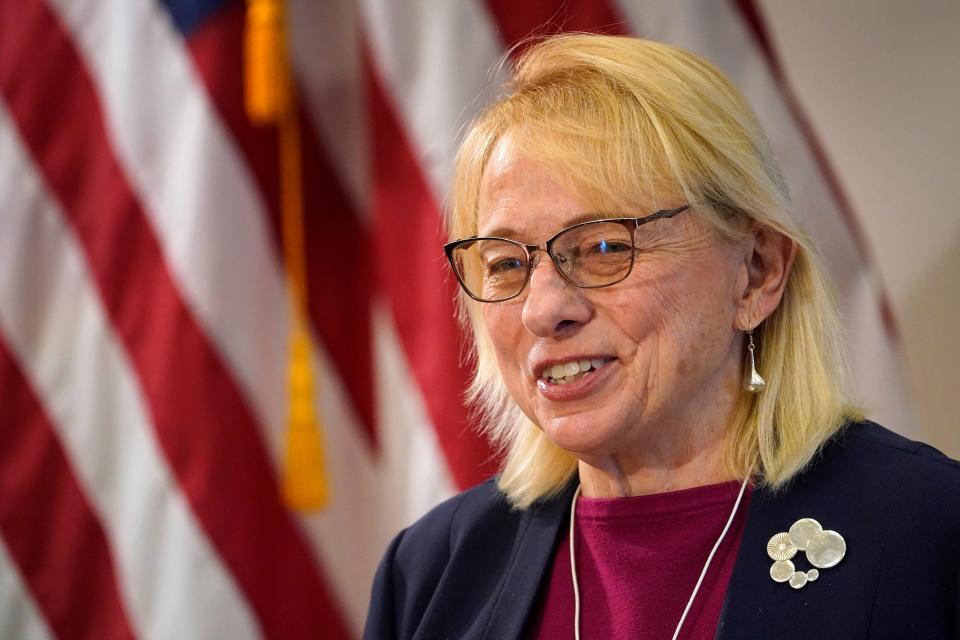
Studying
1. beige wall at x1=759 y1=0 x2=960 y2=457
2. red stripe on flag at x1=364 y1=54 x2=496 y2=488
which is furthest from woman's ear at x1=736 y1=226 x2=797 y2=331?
red stripe on flag at x1=364 y1=54 x2=496 y2=488

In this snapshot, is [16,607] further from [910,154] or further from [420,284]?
[910,154]

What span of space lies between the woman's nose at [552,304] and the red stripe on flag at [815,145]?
87cm

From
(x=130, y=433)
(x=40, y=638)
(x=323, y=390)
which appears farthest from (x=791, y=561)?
(x=40, y=638)

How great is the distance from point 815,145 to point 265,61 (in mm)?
1069

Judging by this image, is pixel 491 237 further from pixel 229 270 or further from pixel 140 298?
pixel 140 298

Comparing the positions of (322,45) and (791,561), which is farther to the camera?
(322,45)

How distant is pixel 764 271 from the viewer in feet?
4.27

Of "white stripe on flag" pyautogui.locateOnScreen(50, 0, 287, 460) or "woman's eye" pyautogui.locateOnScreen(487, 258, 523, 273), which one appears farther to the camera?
"white stripe on flag" pyautogui.locateOnScreen(50, 0, 287, 460)

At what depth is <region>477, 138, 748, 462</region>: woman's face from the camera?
1.21 metres

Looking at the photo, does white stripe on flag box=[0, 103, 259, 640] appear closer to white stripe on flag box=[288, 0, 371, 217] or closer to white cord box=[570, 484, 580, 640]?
white stripe on flag box=[288, 0, 371, 217]

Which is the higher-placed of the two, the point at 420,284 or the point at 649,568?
the point at 420,284

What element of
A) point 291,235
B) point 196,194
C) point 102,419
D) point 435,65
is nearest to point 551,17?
point 435,65

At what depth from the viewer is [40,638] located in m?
2.35

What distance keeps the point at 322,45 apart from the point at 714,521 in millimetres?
1601
